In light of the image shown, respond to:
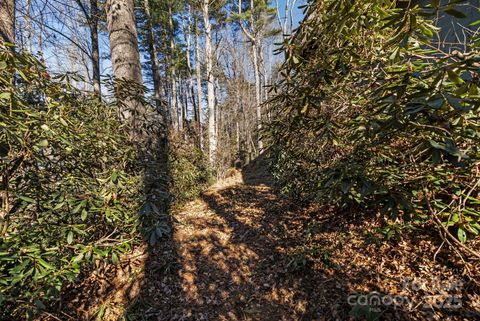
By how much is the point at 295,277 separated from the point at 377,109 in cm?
246

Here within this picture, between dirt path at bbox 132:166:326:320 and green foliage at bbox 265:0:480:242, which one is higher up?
green foliage at bbox 265:0:480:242

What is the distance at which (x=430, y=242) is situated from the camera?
2.90 metres

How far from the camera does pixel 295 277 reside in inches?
126

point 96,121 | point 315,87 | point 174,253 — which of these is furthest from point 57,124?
point 174,253

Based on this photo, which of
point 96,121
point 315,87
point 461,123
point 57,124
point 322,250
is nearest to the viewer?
point 461,123

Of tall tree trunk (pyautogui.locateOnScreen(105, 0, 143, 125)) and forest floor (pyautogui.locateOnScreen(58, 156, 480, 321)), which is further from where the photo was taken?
tall tree trunk (pyautogui.locateOnScreen(105, 0, 143, 125))

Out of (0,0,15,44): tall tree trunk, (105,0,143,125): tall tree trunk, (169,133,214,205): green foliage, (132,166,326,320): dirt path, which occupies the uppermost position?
(0,0,15,44): tall tree trunk

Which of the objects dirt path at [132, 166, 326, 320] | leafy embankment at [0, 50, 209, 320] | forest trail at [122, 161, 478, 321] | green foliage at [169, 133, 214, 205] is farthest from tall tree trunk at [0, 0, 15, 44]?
dirt path at [132, 166, 326, 320]

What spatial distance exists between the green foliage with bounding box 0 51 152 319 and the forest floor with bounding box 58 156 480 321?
137 centimetres

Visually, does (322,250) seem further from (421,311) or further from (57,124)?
(57,124)

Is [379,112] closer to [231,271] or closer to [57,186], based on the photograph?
[57,186]

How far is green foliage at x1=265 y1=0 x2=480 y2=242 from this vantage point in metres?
1.49

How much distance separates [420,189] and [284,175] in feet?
7.53

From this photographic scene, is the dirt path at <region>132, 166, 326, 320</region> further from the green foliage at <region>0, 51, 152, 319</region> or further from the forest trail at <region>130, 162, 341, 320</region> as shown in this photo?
the green foliage at <region>0, 51, 152, 319</region>
